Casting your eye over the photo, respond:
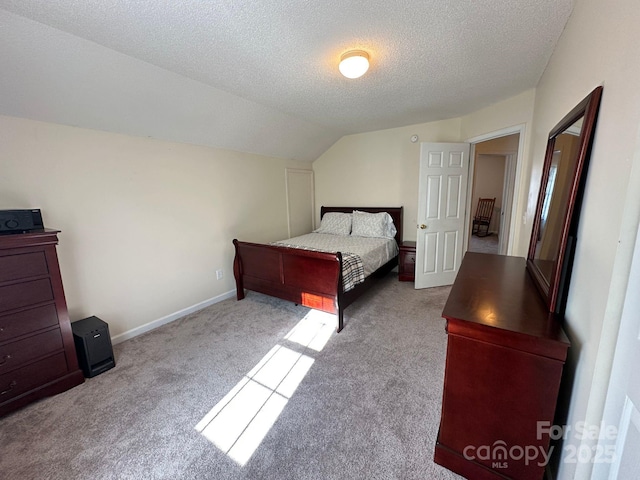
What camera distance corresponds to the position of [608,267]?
78 centimetres

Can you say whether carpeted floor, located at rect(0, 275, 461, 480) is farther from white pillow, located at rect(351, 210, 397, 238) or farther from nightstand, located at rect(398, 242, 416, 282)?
white pillow, located at rect(351, 210, 397, 238)

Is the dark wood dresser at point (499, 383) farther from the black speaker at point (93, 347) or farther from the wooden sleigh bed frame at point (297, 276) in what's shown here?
the black speaker at point (93, 347)

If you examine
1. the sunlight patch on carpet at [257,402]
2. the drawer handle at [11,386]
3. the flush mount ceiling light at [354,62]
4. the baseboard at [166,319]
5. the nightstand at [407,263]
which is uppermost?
the flush mount ceiling light at [354,62]

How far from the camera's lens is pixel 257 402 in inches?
67.7

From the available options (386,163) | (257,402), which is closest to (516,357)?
(257,402)

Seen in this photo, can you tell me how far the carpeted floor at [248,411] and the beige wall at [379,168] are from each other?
2.17 meters

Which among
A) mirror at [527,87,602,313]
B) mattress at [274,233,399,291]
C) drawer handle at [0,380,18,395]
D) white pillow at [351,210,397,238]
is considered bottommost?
drawer handle at [0,380,18,395]

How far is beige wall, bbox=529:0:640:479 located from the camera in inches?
28.9

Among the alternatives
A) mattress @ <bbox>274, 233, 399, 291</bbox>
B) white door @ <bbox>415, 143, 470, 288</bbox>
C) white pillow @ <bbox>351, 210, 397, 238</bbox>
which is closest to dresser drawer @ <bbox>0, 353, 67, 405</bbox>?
mattress @ <bbox>274, 233, 399, 291</bbox>

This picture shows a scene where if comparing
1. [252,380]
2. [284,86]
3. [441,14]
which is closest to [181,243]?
[252,380]

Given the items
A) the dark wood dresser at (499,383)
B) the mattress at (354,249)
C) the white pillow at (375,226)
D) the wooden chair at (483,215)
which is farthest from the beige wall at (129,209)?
the wooden chair at (483,215)

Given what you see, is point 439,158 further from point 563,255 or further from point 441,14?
point 563,255

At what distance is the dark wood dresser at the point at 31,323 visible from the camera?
1.60m

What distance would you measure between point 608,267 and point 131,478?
2147 mm
